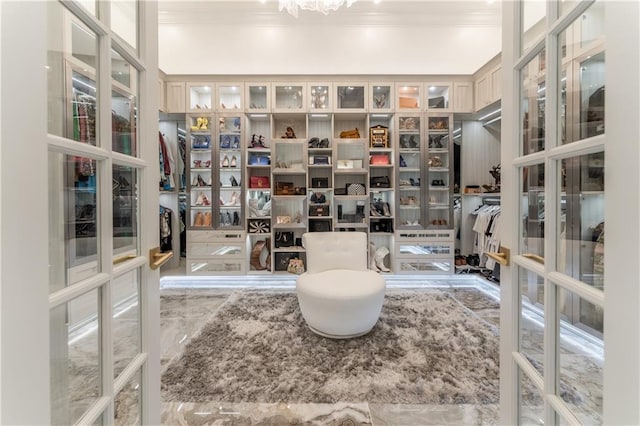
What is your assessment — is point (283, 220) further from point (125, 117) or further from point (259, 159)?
point (125, 117)

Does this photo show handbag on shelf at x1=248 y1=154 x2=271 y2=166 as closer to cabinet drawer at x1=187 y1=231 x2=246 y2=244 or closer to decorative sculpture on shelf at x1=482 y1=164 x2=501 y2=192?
cabinet drawer at x1=187 y1=231 x2=246 y2=244

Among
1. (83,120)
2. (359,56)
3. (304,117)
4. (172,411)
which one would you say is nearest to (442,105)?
(359,56)

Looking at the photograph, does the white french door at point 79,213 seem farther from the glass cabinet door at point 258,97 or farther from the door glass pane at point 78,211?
the glass cabinet door at point 258,97

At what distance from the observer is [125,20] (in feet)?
2.62

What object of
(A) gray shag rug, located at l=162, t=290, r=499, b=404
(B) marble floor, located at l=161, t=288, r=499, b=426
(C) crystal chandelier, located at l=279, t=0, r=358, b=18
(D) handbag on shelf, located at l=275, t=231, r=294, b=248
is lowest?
(B) marble floor, located at l=161, t=288, r=499, b=426

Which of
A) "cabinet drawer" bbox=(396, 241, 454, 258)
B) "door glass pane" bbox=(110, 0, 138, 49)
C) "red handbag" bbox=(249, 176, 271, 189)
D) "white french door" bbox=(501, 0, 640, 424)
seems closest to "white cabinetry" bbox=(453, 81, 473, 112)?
"cabinet drawer" bbox=(396, 241, 454, 258)

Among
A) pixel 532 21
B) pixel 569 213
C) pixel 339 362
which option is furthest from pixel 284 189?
pixel 569 213

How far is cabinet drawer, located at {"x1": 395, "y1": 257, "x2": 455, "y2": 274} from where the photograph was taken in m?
3.78

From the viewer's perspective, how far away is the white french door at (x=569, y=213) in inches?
18.1

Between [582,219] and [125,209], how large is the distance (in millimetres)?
1302

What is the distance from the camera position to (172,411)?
4.76 ft

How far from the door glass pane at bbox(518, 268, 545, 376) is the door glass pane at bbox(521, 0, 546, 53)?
0.74 m

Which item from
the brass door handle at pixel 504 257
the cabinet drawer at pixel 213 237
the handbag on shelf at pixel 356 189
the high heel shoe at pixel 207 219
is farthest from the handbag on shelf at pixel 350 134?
the brass door handle at pixel 504 257

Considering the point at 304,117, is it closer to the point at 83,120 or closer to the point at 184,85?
the point at 184,85
